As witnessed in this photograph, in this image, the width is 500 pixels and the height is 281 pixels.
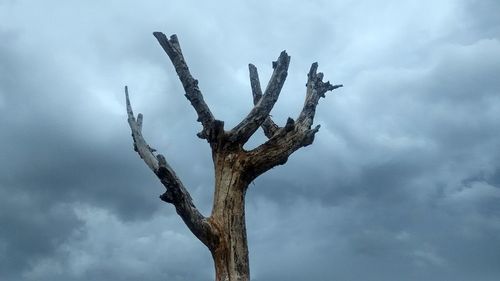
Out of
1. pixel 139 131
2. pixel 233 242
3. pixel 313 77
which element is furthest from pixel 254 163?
pixel 313 77

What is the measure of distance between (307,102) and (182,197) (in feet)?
19.0

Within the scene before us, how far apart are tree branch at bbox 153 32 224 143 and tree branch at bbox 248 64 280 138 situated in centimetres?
302

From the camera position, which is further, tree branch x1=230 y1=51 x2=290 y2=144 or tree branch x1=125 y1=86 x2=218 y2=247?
tree branch x1=230 y1=51 x2=290 y2=144

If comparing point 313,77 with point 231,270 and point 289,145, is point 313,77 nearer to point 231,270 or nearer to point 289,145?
point 289,145

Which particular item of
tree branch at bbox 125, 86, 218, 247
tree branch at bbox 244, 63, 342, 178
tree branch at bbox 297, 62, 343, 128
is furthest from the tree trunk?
tree branch at bbox 297, 62, 343, 128

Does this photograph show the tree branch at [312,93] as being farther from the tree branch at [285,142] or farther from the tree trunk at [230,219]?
the tree trunk at [230,219]

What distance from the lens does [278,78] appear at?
44.7ft

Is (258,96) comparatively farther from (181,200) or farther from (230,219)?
(181,200)

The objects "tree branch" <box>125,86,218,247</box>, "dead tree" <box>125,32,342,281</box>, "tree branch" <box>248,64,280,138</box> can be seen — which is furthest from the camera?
"tree branch" <box>248,64,280,138</box>

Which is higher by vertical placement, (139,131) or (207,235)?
(139,131)

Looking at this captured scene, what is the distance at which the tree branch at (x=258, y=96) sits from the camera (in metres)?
15.8

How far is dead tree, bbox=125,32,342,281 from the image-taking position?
1122 centimetres

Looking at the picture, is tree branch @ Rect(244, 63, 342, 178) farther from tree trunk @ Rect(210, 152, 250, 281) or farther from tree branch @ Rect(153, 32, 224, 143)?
tree branch @ Rect(153, 32, 224, 143)

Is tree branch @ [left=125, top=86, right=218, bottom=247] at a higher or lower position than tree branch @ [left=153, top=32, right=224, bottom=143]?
lower
